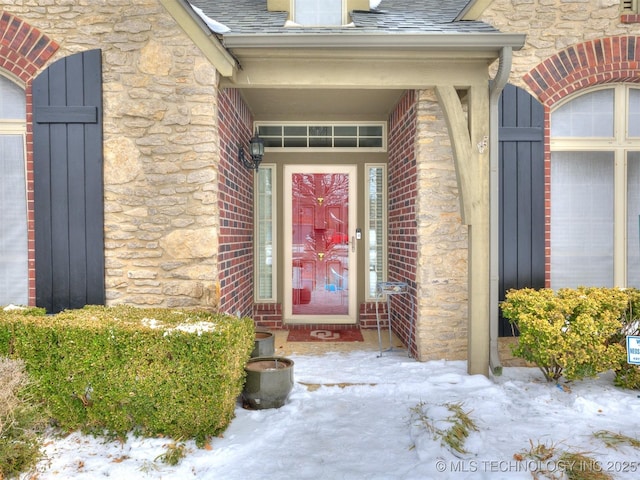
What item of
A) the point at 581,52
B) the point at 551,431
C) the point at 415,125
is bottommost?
the point at 551,431

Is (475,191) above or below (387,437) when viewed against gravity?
above

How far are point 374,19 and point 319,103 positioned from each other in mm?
1174

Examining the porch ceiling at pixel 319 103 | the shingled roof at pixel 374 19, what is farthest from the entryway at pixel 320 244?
the shingled roof at pixel 374 19

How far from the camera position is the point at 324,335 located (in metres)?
5.30

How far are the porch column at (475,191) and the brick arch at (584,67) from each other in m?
0.79

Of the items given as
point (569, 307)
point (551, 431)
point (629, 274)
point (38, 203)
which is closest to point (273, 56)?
point (38, 203)

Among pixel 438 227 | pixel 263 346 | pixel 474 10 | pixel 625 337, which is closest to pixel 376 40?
pixel 474 10

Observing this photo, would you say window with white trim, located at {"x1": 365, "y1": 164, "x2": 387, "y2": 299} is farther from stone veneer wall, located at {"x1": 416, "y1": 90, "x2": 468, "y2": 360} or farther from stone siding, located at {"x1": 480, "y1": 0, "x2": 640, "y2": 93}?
stone siding, located at {"x1": 480, "y1": 0, "x2": 640, "y2": 93}

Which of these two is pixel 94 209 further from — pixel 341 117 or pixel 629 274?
pixel 629 274

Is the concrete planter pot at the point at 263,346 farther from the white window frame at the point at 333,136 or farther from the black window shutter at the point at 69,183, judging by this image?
the white window frame at the point at 333,136

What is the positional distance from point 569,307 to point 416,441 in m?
1.80

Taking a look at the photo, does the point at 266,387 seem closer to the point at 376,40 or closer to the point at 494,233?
the point at 494,233

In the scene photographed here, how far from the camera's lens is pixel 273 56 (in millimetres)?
3607

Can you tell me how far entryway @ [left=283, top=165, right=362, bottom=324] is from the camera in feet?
18.6
